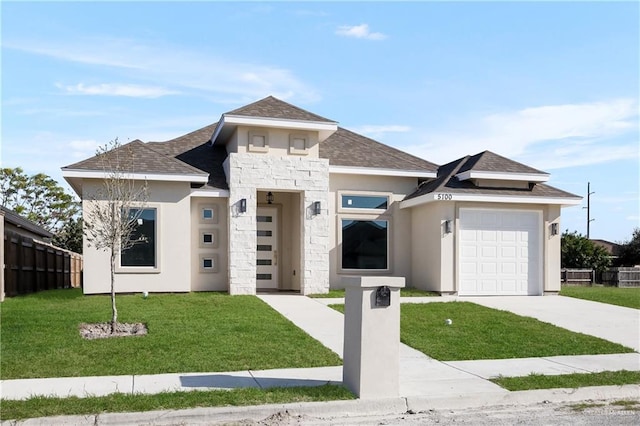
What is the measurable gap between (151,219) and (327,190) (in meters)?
4.98

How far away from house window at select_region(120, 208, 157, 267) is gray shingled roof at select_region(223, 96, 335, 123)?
3.55 meters

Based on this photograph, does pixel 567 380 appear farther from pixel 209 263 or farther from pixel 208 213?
pixel 208 213

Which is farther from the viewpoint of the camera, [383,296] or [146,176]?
[146,176]

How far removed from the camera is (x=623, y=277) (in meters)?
25.4

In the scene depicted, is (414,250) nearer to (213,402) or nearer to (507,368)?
(507,368)

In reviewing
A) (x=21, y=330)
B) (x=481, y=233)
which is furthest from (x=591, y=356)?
(x=21, y=330)

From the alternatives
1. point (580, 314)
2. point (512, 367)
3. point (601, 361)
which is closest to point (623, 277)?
point (580, 314)

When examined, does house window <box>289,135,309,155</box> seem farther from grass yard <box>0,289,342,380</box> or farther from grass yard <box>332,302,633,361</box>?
grass yard <box>332,302,633,361</box>

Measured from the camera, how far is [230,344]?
33.1ft

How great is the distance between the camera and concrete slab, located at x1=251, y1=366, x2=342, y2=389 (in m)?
7.82

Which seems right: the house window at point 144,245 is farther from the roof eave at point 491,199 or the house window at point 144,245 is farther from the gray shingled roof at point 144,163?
the roof eave at point 491,199

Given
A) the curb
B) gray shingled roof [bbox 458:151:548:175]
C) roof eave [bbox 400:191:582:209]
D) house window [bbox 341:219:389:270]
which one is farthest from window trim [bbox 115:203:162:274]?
the curb

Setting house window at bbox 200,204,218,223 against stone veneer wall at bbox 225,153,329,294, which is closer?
stone veneer wall at bbox 225,153,329,294

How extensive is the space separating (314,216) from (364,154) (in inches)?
130
